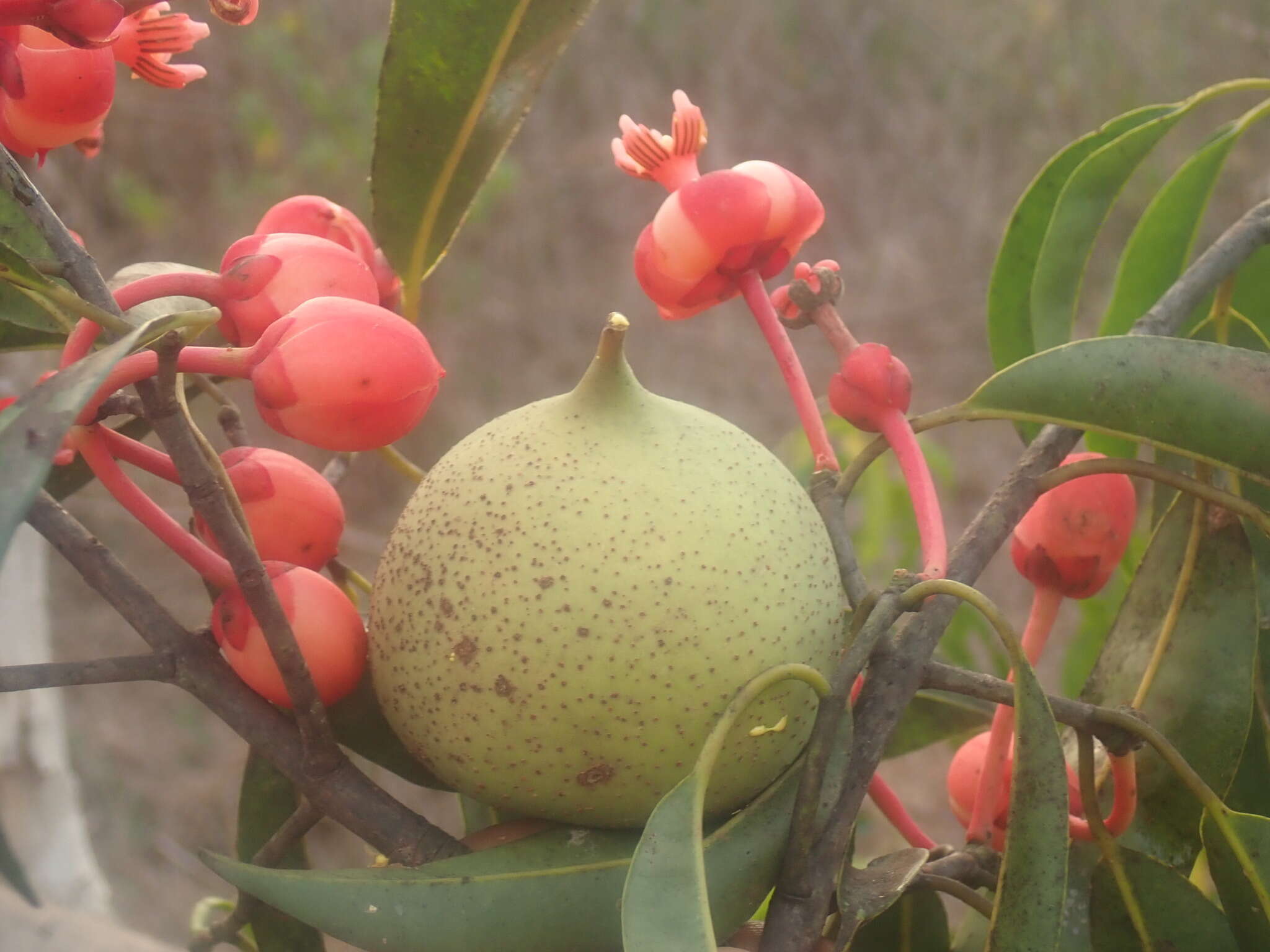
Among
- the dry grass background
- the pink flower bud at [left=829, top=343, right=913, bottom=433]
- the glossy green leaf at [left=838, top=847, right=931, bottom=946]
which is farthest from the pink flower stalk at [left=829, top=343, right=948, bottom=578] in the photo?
the dry grass background

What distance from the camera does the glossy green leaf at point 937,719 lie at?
63cm

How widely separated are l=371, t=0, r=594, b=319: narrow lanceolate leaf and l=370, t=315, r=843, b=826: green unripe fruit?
0.14 meters

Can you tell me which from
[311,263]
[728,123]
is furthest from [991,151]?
[311,263]

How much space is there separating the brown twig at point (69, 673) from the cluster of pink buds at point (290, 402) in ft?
0.10

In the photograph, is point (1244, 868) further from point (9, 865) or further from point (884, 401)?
point (9, 865)

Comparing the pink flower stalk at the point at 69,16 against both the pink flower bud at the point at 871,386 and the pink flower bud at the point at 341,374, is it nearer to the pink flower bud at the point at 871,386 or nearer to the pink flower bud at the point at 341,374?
the pink flower bud at the point at 341,374

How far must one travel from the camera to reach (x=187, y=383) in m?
0.50

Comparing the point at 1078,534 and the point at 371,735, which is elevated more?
the point at 1078,534

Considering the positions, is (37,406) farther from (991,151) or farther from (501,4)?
(991,151)

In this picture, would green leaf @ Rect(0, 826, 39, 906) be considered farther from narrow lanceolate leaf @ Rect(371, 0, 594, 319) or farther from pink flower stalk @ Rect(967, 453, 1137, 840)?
pink flower stalk @ Rect(967, 453, 1137, 840)

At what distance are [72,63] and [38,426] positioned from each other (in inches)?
7.1

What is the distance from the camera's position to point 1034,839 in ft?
1.29

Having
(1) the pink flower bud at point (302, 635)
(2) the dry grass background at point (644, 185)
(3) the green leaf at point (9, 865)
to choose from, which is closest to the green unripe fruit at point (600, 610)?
(1) the pink flower bud at point (302, 635)

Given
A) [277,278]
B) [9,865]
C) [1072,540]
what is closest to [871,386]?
[1072,540]
